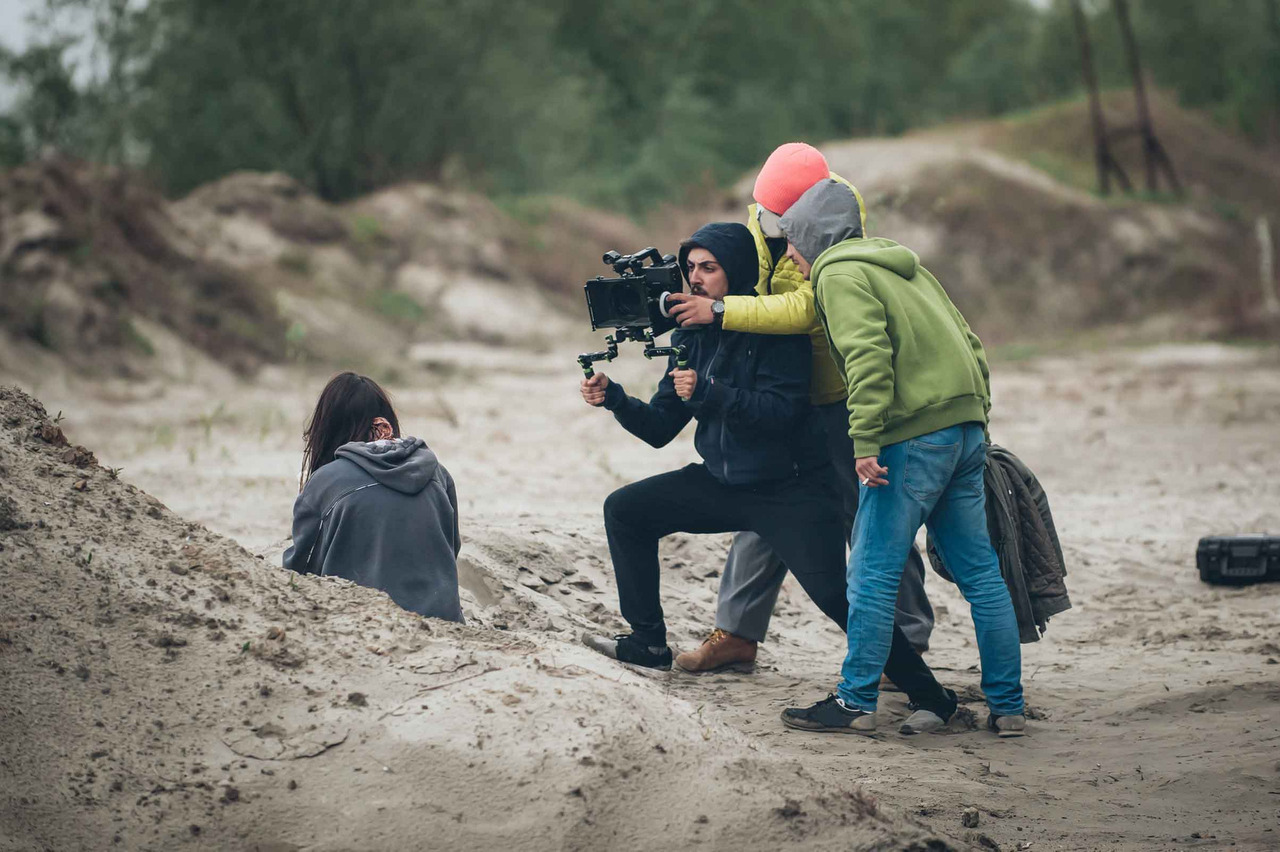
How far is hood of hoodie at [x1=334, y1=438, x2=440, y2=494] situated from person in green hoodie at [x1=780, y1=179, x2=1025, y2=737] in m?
1.28

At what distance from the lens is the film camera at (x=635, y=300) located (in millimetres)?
4188

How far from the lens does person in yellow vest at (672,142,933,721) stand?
13.4ft

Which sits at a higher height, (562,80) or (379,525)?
(562,80)

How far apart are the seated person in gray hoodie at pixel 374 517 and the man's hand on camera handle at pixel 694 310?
35.4 inches

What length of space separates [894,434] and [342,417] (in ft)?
5.50

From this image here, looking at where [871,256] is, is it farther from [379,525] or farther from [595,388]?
[379,525]

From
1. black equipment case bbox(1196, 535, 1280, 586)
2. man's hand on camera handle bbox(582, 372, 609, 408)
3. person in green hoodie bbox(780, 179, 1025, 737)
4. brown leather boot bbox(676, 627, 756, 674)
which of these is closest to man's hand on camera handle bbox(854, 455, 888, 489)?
person in green hoodie bbox(780, 179, 1025, 737)

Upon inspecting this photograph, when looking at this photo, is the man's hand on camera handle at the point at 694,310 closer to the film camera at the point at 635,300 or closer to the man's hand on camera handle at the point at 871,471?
the film camera at the point at 635,300

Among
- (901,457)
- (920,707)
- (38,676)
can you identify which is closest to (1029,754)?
(920,707)

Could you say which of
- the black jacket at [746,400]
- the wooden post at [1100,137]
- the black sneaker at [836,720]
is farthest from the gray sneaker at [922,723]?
the wooden post at [1100,137]

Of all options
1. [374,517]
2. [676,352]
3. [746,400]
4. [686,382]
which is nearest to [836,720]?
[746,400]

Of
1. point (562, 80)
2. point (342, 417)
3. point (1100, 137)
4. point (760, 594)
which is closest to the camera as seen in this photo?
point (342, 417)

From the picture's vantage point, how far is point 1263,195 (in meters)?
Result: 25.3

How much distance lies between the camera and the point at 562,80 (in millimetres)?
30547
